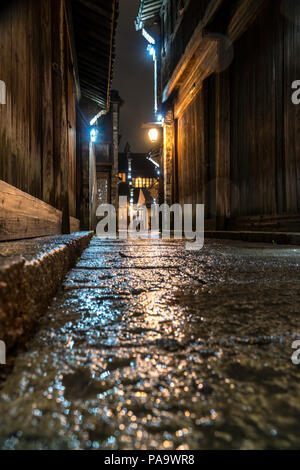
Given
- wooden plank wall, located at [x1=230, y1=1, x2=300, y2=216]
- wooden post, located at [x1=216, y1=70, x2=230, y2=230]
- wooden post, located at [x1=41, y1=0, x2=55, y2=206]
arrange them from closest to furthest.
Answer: wooden post, located at [x1=41, y1=0, x2=55, y2=206]
wooden plank wall, located at [x1=230, y1=1, x2=300, y2=216]
wooden post, located at [x1=216, y1=70, x2=230, y2=230]

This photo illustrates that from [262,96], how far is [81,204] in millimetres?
5698

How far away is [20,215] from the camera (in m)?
2.20

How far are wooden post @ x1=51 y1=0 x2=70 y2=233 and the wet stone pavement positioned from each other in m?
3.28

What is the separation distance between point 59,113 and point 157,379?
419 cm

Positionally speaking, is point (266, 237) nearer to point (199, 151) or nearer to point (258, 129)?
point (258, 129)

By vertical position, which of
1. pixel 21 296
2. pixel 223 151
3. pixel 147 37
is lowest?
pixel 21 296

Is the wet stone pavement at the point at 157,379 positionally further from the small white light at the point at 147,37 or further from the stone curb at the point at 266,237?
the small white light at the point at 147,37

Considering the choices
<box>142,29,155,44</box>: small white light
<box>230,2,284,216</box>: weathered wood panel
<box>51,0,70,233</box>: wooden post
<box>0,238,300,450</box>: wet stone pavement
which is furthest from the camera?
<box>142,29,155,44</box>: small white light

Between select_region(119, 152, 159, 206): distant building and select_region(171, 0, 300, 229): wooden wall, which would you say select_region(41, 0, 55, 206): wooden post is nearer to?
select_region(171, 0, 300, 229): wooden wall

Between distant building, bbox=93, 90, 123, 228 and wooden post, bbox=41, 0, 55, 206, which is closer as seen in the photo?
wooden post, bbox=41, 0, 55, 206

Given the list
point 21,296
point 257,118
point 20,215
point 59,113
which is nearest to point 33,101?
point 59,113

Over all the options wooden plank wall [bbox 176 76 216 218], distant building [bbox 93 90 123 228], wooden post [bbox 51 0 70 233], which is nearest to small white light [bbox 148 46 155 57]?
wooden plank wall [bbox 176 76 216 218]

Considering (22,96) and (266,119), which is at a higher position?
(266,119)

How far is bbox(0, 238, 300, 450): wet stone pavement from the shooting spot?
41 centimetres
